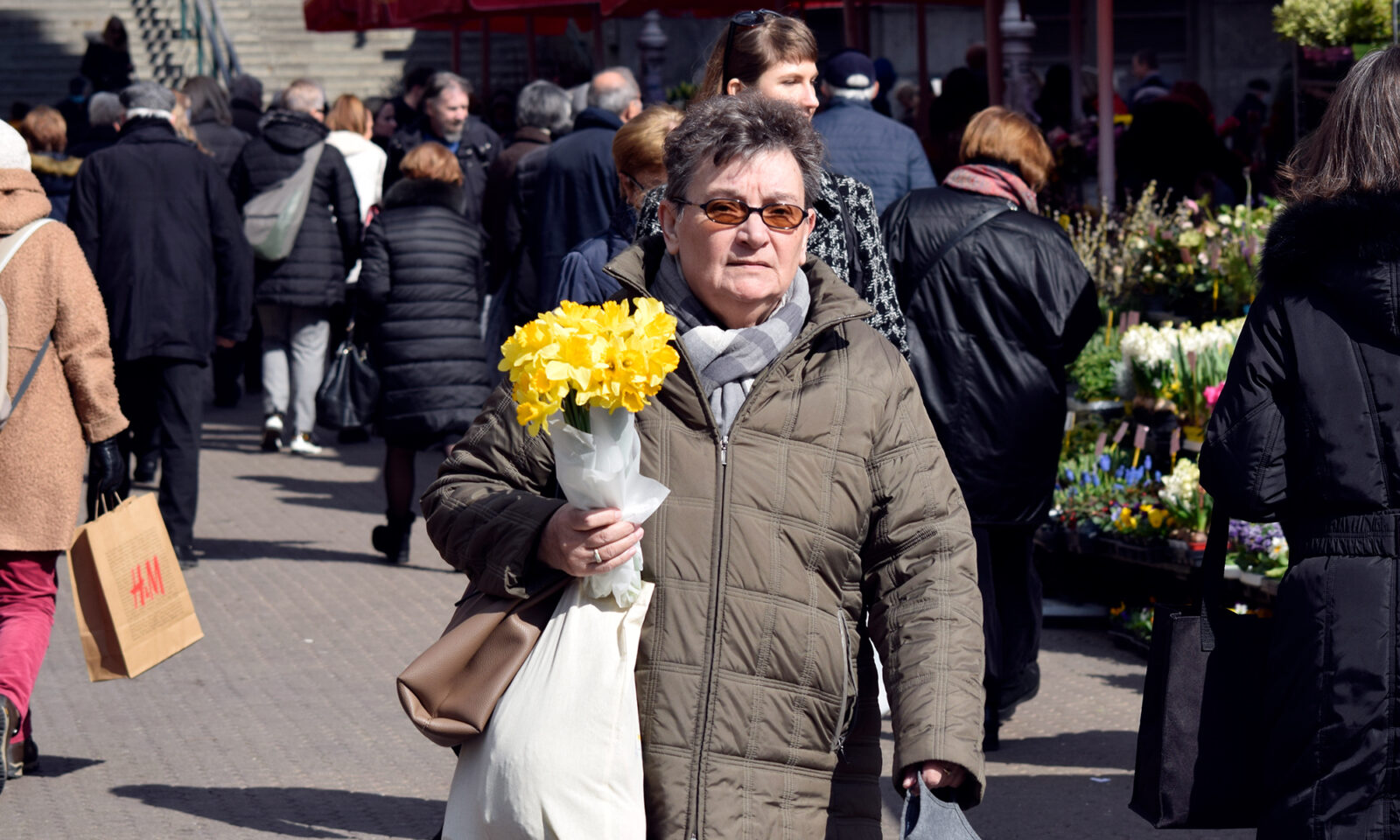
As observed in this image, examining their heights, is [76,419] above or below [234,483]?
above

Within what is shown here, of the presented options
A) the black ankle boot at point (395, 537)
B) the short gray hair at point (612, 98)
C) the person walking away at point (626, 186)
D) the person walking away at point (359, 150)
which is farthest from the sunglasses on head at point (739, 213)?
the person walking away at point (359, 150)

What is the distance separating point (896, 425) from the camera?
2.76 meters

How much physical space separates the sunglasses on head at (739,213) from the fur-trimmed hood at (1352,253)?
1.03 metres

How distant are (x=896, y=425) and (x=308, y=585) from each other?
18.0ft

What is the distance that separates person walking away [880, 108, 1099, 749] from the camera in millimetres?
5145

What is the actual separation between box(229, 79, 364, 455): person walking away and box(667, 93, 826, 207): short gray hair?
7.89 metres

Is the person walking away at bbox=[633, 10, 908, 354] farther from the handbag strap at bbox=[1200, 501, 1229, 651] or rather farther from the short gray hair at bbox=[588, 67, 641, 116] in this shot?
the short gray hair at bbox=[588, 67, 641, 116]

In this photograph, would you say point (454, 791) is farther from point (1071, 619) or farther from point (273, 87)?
point (273, 87)

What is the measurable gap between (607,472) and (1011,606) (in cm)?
315

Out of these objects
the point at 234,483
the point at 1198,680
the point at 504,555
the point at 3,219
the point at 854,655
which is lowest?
the point at 234,483

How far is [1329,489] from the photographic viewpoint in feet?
10.2

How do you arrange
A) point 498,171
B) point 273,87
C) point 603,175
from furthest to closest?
point 273,87
point 498,171
point 603,175

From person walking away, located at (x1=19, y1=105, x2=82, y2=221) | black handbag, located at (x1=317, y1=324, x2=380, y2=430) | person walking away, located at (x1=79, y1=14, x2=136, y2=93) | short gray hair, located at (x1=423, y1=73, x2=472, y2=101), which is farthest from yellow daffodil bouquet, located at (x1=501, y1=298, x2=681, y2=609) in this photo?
person walking away, located at (x1=79, y1=14, x2=136, y2=93)

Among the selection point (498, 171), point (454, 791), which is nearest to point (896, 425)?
point (454, 791)
